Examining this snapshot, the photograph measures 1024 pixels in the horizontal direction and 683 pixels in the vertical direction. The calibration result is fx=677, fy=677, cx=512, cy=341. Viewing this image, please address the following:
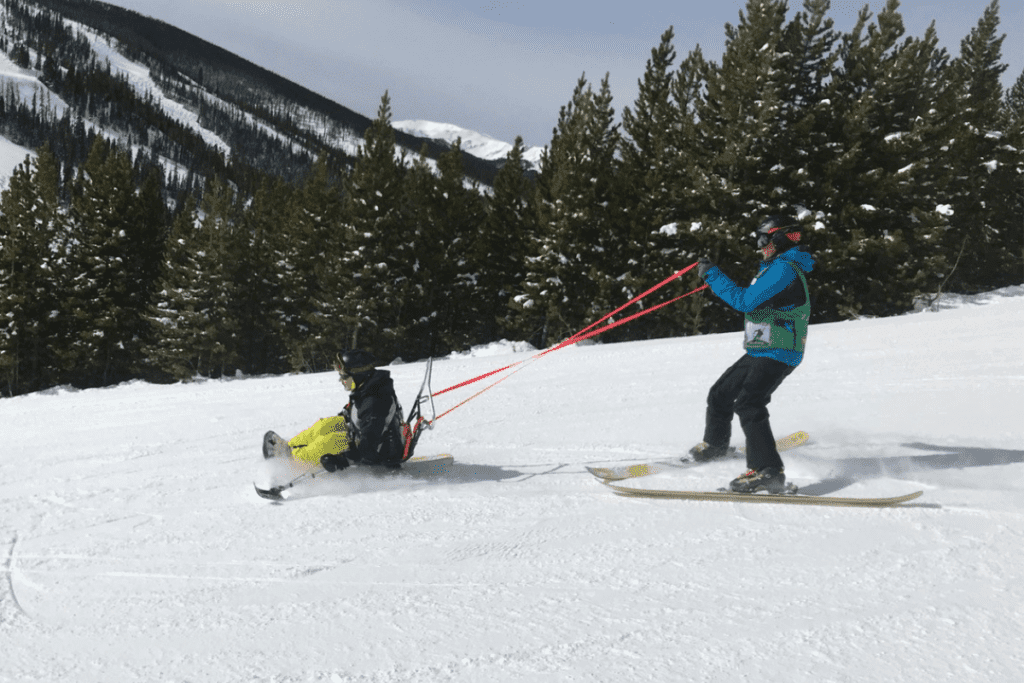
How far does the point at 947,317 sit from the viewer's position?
12672 millimetres

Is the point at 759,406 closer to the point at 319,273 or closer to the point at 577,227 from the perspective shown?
the point at 577,227

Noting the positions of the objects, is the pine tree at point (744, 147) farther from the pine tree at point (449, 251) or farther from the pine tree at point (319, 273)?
the pine tree at point (319, 273)

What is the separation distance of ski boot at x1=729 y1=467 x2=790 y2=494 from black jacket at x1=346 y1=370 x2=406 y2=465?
93.6 inches

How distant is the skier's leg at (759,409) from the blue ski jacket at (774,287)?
0.14 metres

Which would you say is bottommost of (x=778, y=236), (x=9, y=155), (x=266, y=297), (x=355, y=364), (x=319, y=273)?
(x=355, y=364)

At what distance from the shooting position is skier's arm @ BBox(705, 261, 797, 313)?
4.23 metres

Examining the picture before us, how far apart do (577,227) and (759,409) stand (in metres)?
21.1

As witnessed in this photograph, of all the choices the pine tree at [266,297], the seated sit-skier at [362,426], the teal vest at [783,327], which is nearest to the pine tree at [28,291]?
the pine tree at [266,297]

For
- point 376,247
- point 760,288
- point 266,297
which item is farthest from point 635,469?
point 266,297

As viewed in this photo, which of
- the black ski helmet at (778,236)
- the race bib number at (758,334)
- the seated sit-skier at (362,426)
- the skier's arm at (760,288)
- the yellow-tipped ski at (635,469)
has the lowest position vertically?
the yellow-tipped ski at (635,469)

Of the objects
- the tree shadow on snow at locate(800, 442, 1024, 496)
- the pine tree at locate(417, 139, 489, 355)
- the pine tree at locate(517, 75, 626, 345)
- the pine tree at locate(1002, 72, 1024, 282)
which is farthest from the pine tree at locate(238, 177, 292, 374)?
the pine tree at locate(1002, 72, 1024, 282)

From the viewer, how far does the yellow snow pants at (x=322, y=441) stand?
4.81 metres

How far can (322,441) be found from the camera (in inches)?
191

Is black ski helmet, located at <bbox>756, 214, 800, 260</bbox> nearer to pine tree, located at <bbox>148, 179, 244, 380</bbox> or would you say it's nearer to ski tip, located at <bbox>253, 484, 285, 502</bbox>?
ski tip, located at <bbox>253, 484, 285, 502</bbox>
